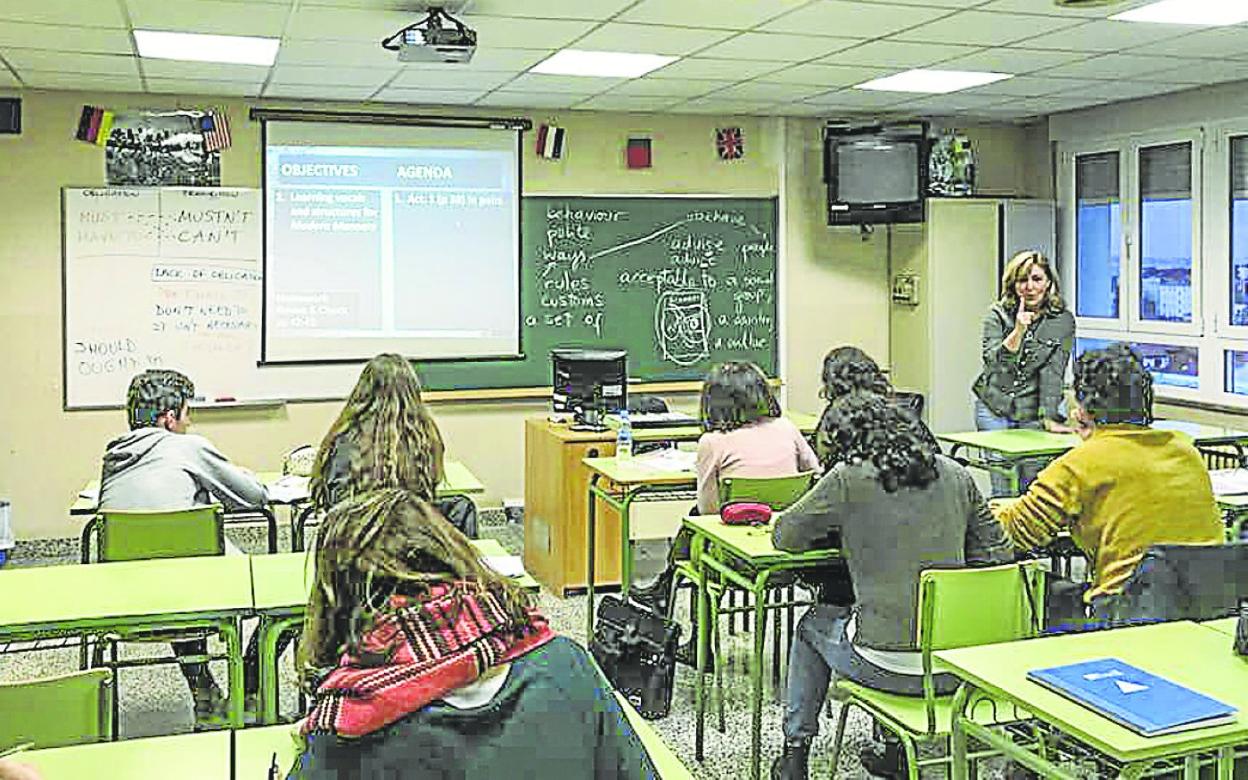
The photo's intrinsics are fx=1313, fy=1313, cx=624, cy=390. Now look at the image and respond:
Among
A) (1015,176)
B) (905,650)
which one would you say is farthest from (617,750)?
(1015,176)

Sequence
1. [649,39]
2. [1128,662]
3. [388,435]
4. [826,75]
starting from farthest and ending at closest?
[826,75] < [649,39] < [388,435] < [1128,662]

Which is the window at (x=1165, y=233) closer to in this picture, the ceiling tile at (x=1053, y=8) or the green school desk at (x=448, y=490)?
the ceiling tile at (x=1053, y=8)

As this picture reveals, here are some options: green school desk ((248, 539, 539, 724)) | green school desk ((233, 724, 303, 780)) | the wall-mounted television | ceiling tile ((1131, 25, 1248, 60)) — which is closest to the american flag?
the wall-mounted television

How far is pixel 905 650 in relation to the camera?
3254 mm

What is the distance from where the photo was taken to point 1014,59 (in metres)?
6.14

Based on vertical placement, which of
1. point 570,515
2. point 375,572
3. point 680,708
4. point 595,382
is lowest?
point 680,708

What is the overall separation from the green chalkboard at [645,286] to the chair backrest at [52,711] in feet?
17.7

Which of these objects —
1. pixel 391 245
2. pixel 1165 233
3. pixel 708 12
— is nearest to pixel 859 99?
pixel 1165 233

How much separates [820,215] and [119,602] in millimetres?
5953

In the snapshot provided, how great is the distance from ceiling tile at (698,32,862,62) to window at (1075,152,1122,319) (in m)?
2.80

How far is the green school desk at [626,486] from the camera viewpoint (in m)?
4.88

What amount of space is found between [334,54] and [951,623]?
4.08 m

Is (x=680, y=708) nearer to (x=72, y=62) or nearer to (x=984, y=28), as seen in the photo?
(x=984, y=28)

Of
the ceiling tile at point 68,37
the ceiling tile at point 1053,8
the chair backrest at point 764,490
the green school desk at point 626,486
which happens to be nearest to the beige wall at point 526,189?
the ceiling tile at point 68,37
